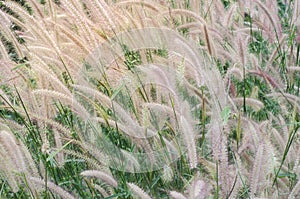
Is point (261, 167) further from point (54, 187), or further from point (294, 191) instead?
point (54, 187)

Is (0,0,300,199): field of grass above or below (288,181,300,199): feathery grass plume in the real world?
above

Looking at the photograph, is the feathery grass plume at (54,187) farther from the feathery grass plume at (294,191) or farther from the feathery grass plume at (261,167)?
the feathery grass plume at (294,191)

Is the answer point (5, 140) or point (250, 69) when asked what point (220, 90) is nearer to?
point (250, 69)

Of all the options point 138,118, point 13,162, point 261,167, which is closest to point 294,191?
point 261,167

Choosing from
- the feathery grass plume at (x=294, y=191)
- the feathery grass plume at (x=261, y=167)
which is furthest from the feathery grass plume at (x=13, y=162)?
the feathery grass plume at (x=294, y=191)

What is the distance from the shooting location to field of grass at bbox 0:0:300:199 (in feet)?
7.68

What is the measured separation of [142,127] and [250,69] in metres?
0.82

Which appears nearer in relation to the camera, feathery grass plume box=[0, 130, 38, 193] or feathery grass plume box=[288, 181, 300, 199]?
feathery grass plume box=[288, 181, 300, 199]

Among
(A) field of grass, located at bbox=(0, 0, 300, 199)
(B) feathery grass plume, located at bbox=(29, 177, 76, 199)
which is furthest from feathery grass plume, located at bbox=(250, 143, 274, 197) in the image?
(B) feathery grass plume, located at bbox=(29, 177, 76, 199)

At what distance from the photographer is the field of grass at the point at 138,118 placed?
234 cm

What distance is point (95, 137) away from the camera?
2.61 m

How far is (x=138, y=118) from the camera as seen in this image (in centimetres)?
272

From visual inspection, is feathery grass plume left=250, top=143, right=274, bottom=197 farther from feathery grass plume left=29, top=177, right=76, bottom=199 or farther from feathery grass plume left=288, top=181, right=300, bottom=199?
feathery grass plume left=29, top=177, right=76, bottom=199

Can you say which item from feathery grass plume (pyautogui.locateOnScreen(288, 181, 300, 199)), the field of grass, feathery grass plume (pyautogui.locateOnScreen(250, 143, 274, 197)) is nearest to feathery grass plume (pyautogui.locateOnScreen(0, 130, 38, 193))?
the field of grass
